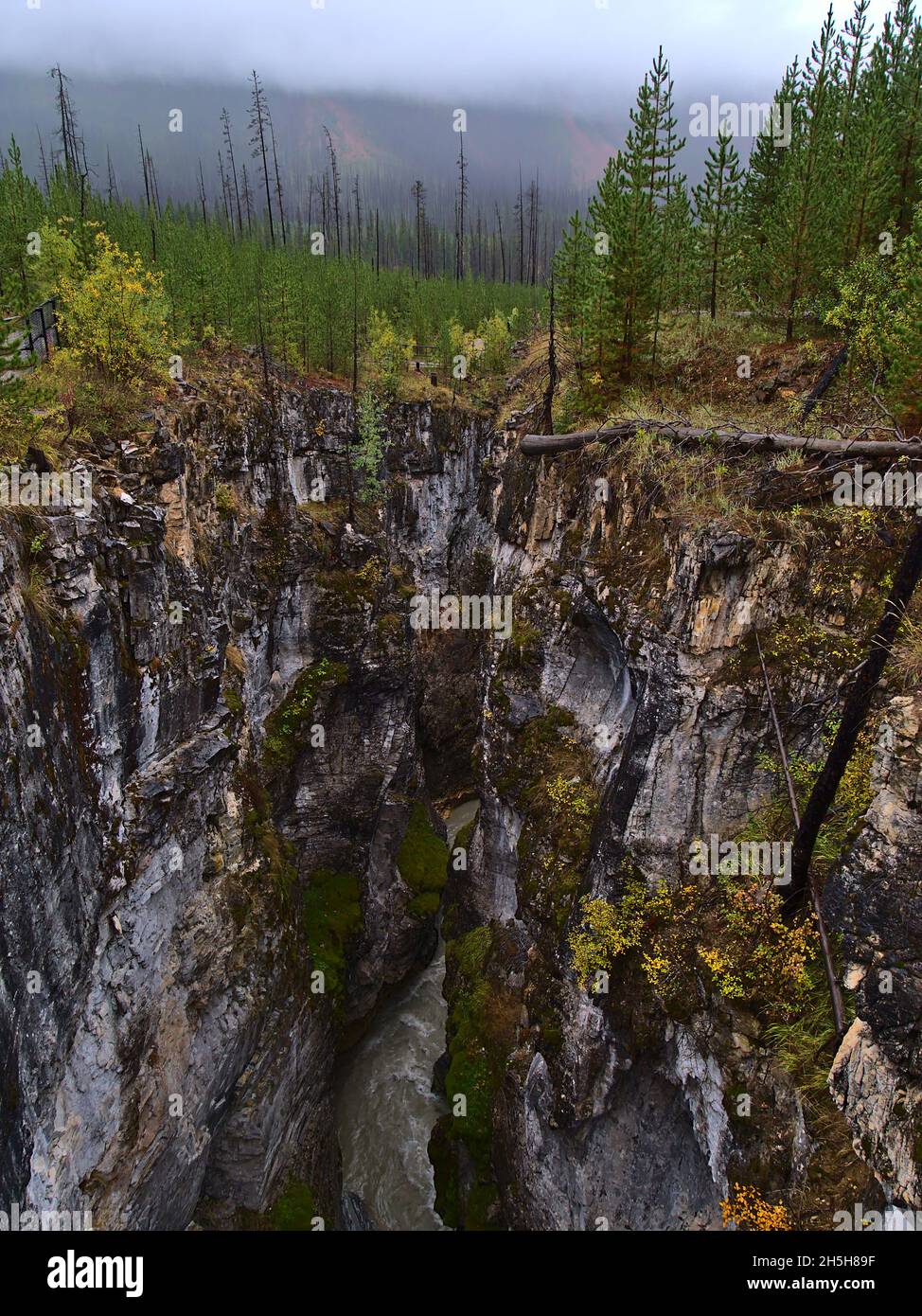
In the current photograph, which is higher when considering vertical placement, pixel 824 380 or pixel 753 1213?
pixel 824 380

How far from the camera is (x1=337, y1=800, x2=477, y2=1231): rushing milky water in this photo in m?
25.5

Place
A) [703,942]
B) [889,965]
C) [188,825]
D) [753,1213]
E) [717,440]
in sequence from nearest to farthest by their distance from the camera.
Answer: [889,965] → [753,1213] → [703,942] → [717,440] → [188,825]

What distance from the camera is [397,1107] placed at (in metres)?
28.5

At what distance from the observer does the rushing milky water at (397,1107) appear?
25.5 metres

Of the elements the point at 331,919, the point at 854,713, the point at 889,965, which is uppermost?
the point at 854,713

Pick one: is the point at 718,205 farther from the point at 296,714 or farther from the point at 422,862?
the point at 422,862

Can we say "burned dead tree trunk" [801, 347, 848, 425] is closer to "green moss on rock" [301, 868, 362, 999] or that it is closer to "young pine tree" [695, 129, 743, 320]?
"young pine tree" [695, 129, 743, 320]

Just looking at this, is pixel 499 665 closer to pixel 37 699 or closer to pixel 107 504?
pixel 107 504

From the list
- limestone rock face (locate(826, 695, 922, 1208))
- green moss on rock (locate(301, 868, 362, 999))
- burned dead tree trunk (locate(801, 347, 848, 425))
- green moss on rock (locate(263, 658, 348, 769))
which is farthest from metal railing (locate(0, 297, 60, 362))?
limestone rock face (locate(826, 695, 922, 1208))

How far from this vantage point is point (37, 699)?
46.5ft

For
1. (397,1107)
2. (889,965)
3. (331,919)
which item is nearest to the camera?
(889,965)

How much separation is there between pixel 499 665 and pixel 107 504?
13.0 meters

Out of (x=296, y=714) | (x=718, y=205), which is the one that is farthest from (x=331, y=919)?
(x=718, y=205)

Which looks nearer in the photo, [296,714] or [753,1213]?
[753,1213]
